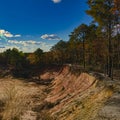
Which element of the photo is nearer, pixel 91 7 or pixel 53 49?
pixel 91 7

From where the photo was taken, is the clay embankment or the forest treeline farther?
the forest treeline

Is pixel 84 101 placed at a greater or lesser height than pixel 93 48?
lesser

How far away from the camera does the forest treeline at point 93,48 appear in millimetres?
26828

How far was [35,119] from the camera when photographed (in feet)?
81.4

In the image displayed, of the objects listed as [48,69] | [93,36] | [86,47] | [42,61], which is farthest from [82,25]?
[42,61]

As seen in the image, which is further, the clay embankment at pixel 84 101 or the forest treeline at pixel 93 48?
the forest treeline at pixel 93 48

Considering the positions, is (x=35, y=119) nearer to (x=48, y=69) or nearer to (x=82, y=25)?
(x=82, y=25)

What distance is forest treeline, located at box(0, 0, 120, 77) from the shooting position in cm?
2683

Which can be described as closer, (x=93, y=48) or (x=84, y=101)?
(x=84, y=101)

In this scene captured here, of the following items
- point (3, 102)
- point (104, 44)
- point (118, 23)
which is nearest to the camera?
point (118, 23)

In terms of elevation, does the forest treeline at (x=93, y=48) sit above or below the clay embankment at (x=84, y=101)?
above

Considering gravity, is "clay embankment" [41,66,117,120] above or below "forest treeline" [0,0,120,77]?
below

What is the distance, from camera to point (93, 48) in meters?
45.1

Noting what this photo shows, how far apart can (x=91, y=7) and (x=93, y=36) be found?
905 inches
